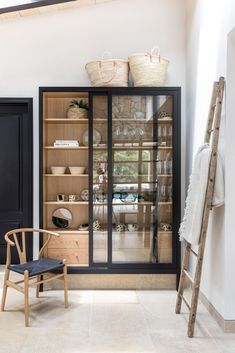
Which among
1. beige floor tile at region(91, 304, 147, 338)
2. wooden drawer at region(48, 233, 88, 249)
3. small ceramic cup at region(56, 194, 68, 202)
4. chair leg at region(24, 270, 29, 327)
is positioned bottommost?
beige floor tile at region(91, 304, 147, 338)

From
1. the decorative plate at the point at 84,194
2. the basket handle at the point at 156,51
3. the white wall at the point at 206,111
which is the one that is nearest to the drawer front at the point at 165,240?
the white wall at the point at 206,111

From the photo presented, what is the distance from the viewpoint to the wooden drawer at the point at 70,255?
13.7 ft

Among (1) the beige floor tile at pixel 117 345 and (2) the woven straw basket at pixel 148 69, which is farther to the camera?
(2) the woven straw basket at pixel 148 69

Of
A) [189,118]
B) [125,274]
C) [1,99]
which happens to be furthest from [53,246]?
[189,118]

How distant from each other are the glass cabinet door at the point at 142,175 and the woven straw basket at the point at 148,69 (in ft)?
0.60

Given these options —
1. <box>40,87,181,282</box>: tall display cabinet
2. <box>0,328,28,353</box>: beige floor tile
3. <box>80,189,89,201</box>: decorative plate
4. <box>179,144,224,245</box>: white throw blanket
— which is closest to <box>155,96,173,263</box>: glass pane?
<box>40,87,181,282</box>: tall display cabinet

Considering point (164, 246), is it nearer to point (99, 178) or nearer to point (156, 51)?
point (99, 178)

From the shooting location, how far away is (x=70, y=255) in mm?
4191

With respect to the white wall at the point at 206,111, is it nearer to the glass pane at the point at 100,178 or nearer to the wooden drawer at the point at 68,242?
the glass pane at the point at 100,178

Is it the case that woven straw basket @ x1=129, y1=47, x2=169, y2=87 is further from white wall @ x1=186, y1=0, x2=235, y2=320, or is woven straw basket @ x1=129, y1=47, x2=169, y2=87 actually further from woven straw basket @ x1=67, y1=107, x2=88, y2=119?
woven straw basket @ x1=67, y1=107, x2=88, y2=119

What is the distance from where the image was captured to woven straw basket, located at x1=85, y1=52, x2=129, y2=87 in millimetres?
3945

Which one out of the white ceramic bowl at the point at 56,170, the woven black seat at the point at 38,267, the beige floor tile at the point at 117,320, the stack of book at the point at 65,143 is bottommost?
the beige floor tile at the point at 117,320

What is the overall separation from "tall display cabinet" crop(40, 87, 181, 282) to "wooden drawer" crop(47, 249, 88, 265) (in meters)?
0.01

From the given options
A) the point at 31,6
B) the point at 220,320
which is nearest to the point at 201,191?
the point at 220,320
